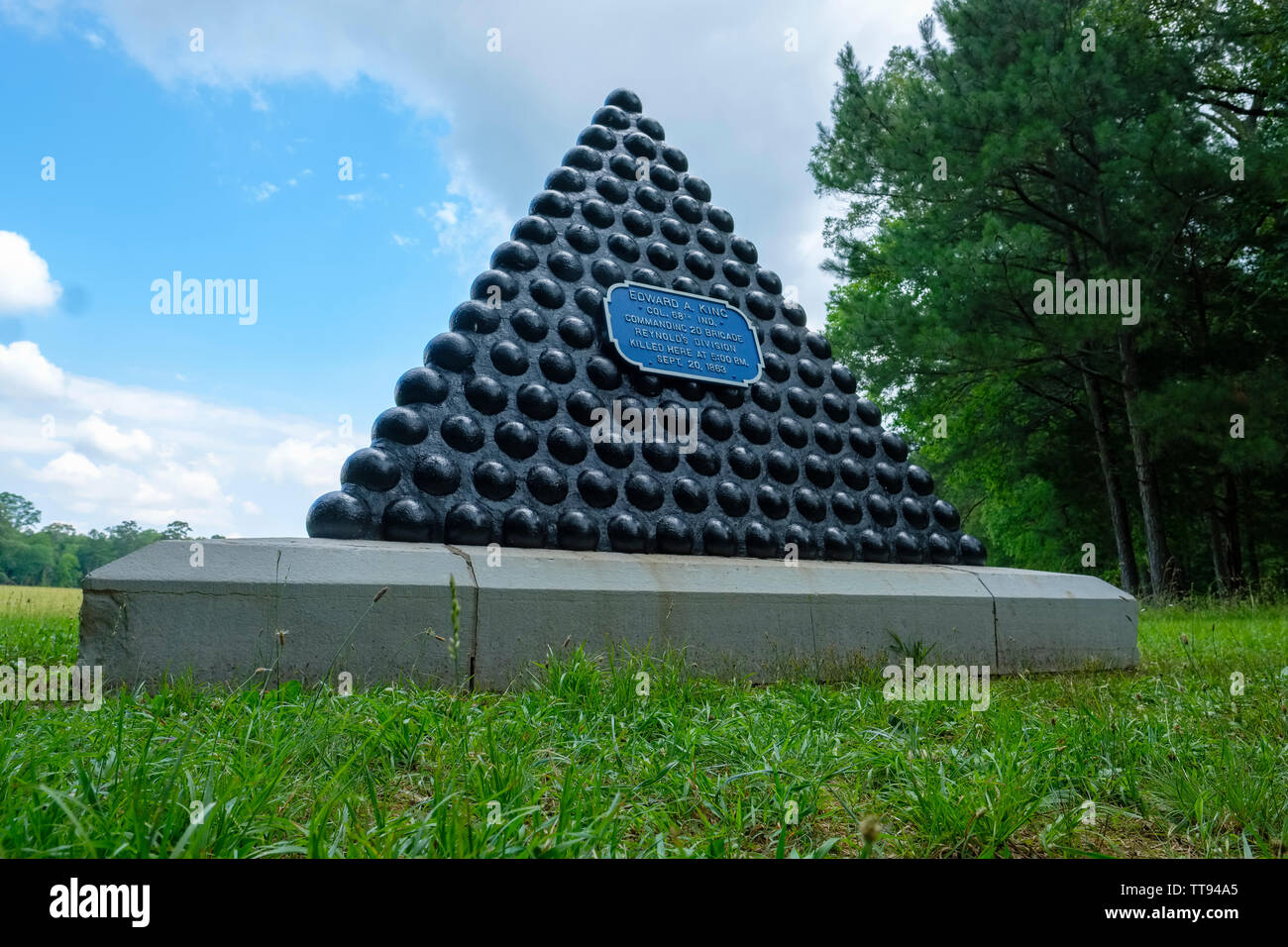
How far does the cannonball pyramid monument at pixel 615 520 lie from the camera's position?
3.64 meters

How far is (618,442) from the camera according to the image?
5.29m

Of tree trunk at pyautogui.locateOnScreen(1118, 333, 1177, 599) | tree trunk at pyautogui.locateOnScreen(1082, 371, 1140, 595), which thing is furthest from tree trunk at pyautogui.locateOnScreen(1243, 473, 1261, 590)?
tree trunk at pyautogui.locateOnScreen(1118, 333, 1177, 599)

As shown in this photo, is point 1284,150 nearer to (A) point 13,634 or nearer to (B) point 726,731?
(B) point 726,731

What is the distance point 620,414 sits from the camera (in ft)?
17.6

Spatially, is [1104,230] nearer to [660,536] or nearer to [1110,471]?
[1110,471]

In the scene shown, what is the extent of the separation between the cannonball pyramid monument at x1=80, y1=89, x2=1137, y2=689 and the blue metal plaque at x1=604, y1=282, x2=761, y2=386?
19 mm

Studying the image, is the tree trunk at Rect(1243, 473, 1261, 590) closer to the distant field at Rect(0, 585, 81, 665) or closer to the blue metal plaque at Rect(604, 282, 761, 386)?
the blue metal plaque at Rect(604, 282, 761, 386)

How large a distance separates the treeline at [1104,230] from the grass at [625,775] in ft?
29.9

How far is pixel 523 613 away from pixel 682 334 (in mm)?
2661

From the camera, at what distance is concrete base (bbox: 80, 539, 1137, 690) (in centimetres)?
345

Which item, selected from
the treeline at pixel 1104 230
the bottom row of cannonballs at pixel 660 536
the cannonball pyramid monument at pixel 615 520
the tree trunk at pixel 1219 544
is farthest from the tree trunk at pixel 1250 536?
the bottom row of cannonballs at pixel 660 536
